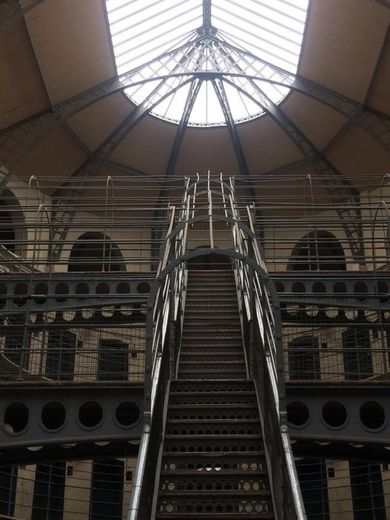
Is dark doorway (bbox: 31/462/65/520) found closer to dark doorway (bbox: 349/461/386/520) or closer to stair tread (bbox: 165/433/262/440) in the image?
dark doorway (bbox: 349/461/386/520)

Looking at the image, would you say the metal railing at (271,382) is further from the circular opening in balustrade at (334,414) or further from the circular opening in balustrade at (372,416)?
the circular opening in balustrade at (372,416)

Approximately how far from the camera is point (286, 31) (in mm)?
12773

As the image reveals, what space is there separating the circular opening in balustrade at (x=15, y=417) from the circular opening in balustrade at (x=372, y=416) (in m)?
2.49

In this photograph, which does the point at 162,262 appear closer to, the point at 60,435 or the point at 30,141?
the point at 60,435

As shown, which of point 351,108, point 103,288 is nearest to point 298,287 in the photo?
point 103,288

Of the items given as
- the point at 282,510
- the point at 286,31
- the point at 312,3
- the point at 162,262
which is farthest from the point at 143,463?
the point at 286,31

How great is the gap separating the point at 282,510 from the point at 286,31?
1126cm

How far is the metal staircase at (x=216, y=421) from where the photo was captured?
11.0 ft

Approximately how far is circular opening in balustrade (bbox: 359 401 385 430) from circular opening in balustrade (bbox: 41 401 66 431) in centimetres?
225

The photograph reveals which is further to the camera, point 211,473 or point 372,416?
point 372,416

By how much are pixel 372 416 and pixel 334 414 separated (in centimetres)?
29

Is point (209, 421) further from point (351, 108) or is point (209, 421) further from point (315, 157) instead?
point (315, 157)

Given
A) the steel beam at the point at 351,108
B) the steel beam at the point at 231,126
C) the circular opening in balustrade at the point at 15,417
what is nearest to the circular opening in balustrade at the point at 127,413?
the circular opening in balustrade at the point at 15,417

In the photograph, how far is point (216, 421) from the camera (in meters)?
4.00
